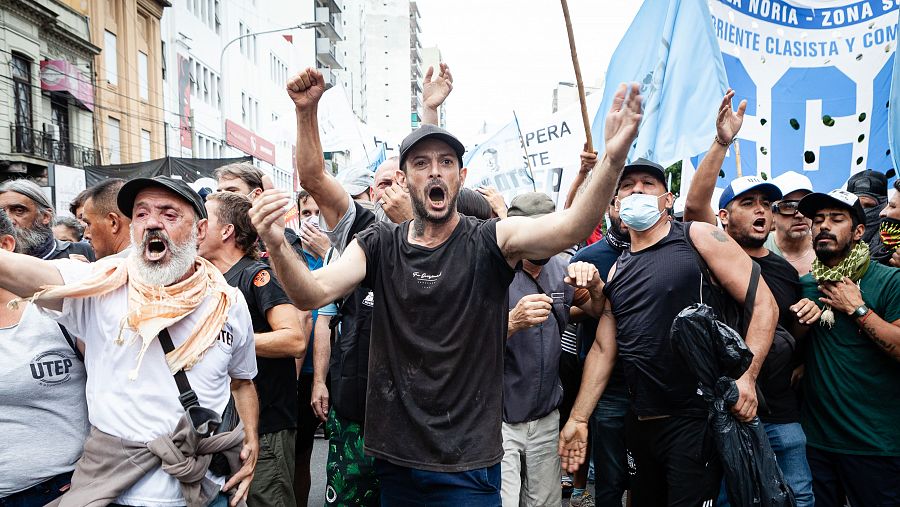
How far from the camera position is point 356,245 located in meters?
2.93

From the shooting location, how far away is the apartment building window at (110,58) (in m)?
28.8

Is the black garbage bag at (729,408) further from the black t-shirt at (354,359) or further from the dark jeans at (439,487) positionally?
the black t-shirt at (354,359)

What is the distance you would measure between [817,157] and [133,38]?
31122 mm

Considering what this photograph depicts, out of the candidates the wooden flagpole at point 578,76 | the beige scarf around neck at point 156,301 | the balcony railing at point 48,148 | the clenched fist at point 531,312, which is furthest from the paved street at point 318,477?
the balcony railing at point 48,148

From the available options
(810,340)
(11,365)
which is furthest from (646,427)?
(11,365)

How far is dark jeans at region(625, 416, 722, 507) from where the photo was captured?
3.43 meters

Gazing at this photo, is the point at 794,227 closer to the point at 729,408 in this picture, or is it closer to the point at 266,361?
the point at 729,408

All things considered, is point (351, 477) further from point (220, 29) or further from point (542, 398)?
point (220, 29)

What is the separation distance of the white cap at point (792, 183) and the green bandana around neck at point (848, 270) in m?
0.85

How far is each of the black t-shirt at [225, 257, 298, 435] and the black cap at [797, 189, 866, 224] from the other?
2.99m

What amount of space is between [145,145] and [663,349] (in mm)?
31804

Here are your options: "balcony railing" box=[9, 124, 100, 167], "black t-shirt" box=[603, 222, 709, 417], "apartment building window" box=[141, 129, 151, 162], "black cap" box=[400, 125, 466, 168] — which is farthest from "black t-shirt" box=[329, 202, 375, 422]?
"apartment building window" box=[141, 129, 151, 162]

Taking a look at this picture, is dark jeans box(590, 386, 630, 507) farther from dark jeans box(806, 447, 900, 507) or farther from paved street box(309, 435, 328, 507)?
paved street box(309, 435, 328, 507)

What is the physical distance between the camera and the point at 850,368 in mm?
3787
